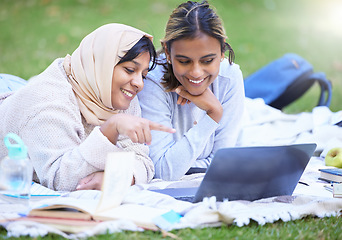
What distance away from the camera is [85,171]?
9.43 feet

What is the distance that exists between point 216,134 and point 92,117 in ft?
3.40

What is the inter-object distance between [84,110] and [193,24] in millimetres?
850

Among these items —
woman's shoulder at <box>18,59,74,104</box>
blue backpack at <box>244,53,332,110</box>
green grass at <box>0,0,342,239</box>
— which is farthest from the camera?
green grass at <box>0,0,342,239</box>

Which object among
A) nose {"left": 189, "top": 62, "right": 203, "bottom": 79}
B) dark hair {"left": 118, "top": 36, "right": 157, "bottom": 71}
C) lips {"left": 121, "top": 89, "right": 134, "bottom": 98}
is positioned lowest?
→ lips {"left": 121, "top": 89, "right": 134, "bottom": 98}

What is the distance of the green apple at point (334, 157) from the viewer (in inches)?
147

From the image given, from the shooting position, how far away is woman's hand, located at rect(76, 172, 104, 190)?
Answer: 286cm

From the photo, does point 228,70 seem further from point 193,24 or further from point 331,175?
point 331,175

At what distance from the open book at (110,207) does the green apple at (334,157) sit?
1.73m

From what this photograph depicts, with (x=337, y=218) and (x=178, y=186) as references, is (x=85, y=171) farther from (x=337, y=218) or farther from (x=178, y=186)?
(x=337, y=218)

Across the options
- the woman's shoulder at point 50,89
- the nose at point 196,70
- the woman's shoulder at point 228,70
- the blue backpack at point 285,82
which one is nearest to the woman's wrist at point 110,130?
the woman's shoulder at point 50,89

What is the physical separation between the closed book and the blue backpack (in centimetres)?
213

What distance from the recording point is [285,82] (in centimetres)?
556

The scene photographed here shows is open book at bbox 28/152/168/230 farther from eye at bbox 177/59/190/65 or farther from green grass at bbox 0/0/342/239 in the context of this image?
green grass at bbox 0/0/342/239

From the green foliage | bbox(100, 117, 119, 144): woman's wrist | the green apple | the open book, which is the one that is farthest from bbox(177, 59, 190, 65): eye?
the green foliage
